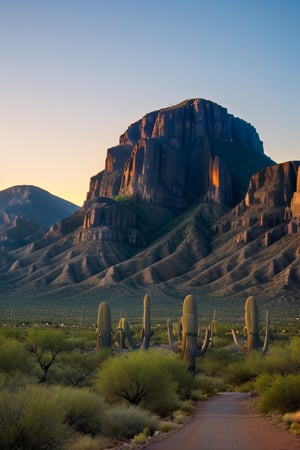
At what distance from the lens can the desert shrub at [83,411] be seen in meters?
15.8

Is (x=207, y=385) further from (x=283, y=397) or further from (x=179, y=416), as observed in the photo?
(x=179, y=416)

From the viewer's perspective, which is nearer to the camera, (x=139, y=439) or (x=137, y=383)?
(x=139, y=439)

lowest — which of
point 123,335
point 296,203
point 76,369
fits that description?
point 76,369

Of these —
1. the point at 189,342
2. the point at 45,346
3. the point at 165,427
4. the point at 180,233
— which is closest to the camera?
the point at 165,427

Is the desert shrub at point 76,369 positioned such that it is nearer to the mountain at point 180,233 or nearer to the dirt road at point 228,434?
the dirt road at point 228,434

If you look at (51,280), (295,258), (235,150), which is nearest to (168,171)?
(235,150)

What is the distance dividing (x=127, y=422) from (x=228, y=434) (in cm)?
273

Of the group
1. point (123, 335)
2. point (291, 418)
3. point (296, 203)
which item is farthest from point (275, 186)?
point (291, 418)

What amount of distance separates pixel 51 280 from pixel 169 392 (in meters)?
108

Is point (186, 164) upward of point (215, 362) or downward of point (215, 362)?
upward

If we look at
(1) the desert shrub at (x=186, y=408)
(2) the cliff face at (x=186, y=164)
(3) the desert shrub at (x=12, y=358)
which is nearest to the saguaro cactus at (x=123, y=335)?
(3) the desert shrub at (x=12, y=358)

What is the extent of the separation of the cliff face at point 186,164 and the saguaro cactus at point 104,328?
12437 cm

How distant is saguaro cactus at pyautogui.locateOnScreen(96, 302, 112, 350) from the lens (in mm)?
32312

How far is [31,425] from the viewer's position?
11.7 meters
